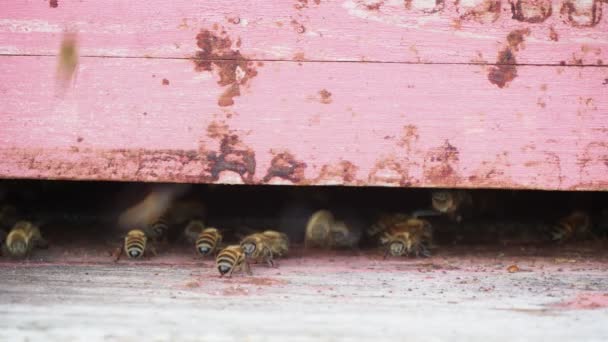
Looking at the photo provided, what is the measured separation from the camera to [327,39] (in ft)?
10.1

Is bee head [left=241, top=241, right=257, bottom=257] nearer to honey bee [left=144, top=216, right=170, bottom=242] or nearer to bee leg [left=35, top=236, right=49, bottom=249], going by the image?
honey bee [left=144, top=216, right=170, bottom=242]

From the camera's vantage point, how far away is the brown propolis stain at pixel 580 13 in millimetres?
3115

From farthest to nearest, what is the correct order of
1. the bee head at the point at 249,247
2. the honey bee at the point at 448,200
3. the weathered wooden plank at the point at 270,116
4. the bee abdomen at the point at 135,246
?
the honey bee at the point at 448,200 → the bee abdomen at the point at 135,246 → the bee head at the point at 249,247 → the weathered wooden plank at the point at 270,116

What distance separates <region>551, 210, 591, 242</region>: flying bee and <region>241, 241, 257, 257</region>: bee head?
57.4 inches

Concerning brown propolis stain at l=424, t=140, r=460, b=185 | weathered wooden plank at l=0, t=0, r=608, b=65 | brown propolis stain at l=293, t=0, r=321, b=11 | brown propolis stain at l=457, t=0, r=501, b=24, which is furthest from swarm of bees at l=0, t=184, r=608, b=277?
brown propolis stain at l=457, t=0, r=501, b=24

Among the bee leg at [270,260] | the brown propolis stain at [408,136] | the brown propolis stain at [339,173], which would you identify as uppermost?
the brown propolis stain at [408,136]

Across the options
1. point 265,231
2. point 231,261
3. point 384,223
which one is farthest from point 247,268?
point 384,223

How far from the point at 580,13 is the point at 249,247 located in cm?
147

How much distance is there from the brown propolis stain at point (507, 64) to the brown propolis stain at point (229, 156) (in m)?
0.90

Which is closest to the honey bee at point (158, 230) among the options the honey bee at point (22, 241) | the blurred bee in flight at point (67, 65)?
the honey bee at point (22, 241)

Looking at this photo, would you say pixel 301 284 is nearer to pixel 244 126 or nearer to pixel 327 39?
pixel 244 126

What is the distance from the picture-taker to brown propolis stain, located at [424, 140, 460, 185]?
314 cm

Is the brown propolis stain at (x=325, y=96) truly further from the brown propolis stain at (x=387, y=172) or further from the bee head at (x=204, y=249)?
the bee head at (x=204, y=249)

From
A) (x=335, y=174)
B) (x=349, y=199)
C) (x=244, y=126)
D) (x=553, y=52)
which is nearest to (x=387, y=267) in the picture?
(x=335, y=174)
